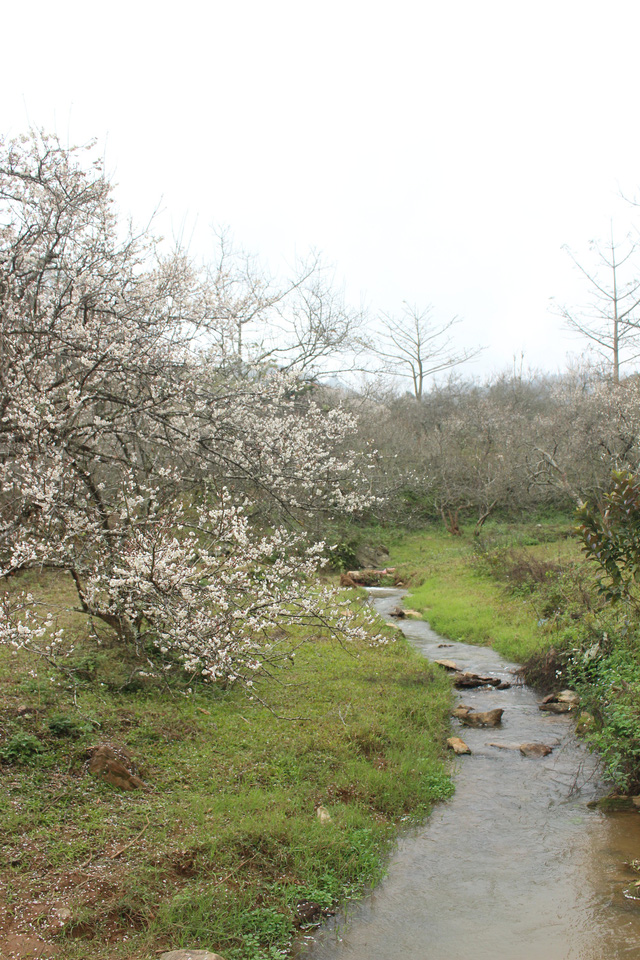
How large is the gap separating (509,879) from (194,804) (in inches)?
88.8

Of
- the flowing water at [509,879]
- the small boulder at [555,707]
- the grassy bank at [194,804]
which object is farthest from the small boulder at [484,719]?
the flowing water at [509,879]

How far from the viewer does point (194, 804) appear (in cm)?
460

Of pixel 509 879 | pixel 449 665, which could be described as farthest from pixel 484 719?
pixel 509 879

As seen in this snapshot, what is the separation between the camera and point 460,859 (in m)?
4.67

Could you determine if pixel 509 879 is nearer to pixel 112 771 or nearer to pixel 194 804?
pixel 194 804

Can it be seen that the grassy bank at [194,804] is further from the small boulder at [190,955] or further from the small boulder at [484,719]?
the small boulder at [484,719]

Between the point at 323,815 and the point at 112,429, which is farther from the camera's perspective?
the point at 112,429

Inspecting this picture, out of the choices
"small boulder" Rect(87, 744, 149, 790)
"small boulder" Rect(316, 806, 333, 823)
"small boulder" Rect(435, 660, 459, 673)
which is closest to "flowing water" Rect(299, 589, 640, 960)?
"small boulder" Rect(316, 806, 333, 823)

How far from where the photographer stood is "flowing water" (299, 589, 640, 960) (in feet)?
12.3

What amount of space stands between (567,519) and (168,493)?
69.1 ft

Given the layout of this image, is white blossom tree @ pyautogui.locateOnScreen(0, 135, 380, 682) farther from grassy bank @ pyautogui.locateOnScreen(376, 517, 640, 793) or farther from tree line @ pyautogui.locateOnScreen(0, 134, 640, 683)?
grassy bank @ pyautogui.locateOnScreen(376, 517, 640, 793)

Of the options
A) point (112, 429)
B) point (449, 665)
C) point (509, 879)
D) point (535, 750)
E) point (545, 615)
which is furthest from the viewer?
point (545, 615)

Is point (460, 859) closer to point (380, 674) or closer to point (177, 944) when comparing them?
point (177, 944)

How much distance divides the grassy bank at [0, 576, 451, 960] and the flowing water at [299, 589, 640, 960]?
25 centimetres
